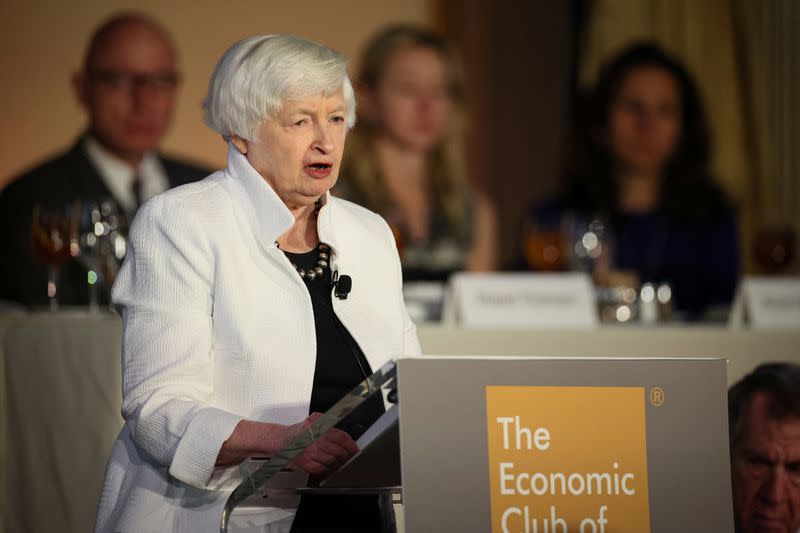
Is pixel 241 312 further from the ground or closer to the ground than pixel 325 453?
further from the ground

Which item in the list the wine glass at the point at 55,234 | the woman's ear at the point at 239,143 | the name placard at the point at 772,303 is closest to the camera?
the woman's ear at the point at 239,143

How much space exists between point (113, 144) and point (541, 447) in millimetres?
3788

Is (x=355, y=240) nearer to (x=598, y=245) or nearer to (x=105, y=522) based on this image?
(x=105, y=522)

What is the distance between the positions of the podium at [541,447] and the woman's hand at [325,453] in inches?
0.9

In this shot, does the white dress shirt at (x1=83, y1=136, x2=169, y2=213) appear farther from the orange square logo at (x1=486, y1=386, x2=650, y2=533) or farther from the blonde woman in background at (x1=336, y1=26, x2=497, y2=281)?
the orange square logo at (x1=486, y1=386, x2=650, y2=533)

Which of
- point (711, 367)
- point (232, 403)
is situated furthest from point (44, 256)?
point (711, 367)

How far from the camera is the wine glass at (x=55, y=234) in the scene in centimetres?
299

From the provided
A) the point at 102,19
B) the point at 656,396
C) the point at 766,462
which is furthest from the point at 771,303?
the point at 102,19

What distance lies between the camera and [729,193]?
18.8ft

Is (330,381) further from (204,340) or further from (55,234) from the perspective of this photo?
(55,234)

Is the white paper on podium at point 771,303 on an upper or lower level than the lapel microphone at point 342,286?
lower

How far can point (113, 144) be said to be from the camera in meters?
4.88

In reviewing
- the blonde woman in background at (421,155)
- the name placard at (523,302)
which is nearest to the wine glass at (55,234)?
the name placard at (523,302)

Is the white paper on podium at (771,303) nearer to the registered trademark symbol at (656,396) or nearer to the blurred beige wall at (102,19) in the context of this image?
the registered trademark symbol at (656,396)
